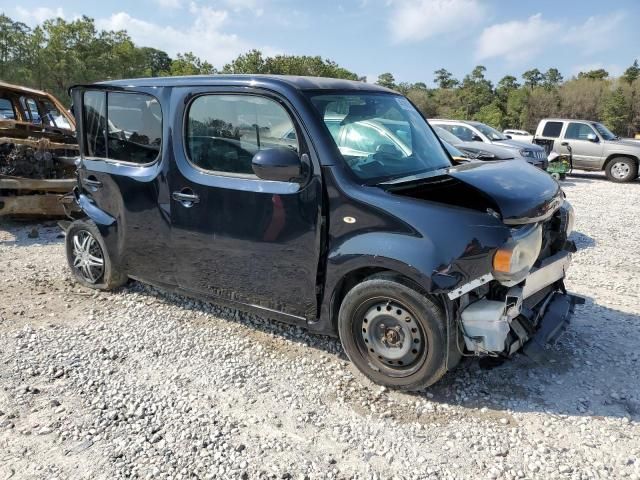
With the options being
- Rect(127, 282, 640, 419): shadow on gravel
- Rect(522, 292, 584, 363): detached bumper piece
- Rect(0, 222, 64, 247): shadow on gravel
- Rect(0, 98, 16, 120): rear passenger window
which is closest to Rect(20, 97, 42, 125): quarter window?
Rect(0, 98, 16, 120): rear passenger window

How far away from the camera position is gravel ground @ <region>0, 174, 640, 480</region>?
2617 mm

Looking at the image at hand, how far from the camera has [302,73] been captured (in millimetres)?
34312

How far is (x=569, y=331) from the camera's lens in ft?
13.4

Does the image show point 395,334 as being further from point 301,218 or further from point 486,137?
point 486,137

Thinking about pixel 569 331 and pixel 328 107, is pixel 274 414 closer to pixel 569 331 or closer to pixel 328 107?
pixel 328 107

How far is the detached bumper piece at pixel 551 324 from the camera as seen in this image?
318 centimetres

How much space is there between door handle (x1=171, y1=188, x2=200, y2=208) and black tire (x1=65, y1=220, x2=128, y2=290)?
123 cm

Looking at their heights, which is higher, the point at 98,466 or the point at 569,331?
the point at 569,331

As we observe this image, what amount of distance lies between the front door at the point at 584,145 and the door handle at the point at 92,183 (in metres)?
15.2

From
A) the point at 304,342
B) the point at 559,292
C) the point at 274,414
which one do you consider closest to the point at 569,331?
the point at 559,292

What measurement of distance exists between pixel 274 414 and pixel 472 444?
3.82ft

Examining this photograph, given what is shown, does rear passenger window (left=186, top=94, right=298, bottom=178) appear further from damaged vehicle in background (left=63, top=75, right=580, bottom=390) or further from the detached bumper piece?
the detached bumper piece

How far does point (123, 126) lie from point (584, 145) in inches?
596

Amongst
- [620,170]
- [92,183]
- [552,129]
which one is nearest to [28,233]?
[92,183]
